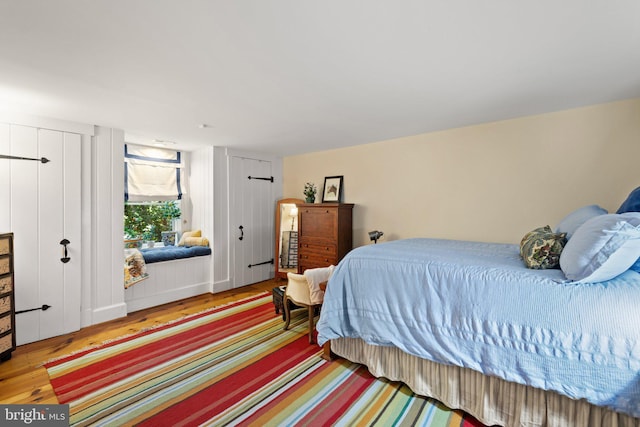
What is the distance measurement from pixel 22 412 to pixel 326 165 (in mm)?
4180

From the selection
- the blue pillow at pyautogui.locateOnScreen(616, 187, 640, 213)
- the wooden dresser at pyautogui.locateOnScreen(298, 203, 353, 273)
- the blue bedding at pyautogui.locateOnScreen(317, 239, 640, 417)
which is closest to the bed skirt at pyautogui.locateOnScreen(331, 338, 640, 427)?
the blue bedding at pyautogui.locateOnScreen(317, 239, 640, 417)

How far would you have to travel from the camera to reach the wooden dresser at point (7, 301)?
2.52m

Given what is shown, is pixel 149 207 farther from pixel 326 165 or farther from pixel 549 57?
pixel 549 57

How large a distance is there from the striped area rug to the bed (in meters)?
0.22

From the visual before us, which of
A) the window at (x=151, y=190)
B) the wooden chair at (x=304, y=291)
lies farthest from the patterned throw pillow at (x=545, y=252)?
the window at (x=151, y=190)

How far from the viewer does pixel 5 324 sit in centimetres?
255

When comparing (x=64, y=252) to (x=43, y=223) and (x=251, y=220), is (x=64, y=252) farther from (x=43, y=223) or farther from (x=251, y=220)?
(x=251, y=220)

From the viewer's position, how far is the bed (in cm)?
142

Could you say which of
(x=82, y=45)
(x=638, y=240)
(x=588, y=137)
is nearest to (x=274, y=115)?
(x=82, y=45)

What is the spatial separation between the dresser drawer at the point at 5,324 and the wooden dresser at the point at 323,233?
127 inches

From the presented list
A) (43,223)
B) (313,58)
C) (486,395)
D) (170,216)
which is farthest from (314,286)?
(170,216)

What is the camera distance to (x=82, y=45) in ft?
5.51

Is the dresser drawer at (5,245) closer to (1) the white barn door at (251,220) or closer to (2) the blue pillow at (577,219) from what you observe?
(1) the white barn door at (251,220)

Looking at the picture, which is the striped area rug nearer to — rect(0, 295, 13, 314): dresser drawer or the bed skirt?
the bed skirt
